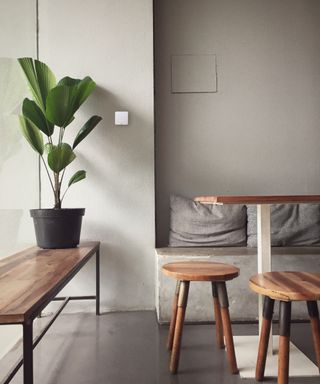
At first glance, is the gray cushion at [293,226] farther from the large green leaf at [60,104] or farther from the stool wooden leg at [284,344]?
the large green leaf at [60,104]

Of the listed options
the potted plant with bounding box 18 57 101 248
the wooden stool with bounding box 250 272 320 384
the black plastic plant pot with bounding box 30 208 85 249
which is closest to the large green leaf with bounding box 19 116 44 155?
the potted plant with bounding box 18 57 101 248

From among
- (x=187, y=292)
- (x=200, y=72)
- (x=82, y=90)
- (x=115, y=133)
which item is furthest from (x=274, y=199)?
(x=200, y=72)

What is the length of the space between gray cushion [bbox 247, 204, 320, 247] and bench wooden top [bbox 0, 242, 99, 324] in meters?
1.28

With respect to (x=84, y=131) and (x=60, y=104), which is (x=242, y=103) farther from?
(x=60, y=104)

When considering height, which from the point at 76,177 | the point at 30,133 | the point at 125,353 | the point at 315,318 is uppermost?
the point at 30,133

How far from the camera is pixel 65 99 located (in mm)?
2283

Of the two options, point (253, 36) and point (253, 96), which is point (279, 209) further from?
point (253, 36)

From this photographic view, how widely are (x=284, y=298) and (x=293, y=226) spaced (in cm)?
157

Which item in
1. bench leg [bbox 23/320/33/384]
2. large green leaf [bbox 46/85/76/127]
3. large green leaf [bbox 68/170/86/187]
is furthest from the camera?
large green leaf [bbox 68/170/86/187]

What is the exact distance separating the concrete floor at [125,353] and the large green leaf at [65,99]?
1374 mm

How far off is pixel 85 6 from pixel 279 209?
222 cm

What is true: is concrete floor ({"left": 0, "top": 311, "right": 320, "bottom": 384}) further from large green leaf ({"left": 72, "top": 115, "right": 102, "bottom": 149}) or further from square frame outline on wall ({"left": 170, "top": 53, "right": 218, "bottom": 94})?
square frame outline on wall ({"left": 170, "top": 53, "right": 218, "bottom": 94})

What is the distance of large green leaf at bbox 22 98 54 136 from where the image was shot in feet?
7.60

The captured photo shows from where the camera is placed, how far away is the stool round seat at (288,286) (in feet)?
4.56
